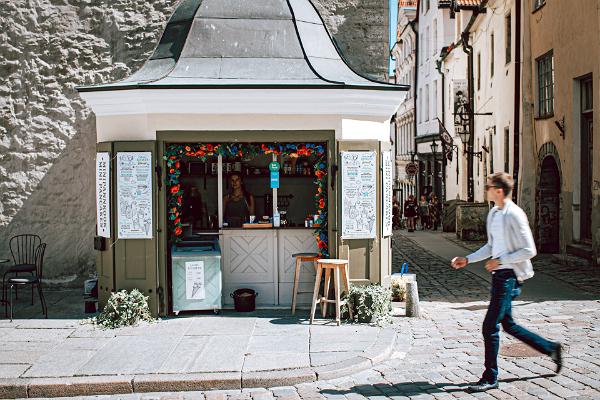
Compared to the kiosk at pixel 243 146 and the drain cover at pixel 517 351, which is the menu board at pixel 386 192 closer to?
the kiosk at pixel 243 146

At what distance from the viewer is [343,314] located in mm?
10820

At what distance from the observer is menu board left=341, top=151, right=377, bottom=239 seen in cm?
1096

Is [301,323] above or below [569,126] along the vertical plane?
below

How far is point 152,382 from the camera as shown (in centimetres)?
777

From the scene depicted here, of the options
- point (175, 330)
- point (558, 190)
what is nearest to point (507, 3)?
point (558, 190)

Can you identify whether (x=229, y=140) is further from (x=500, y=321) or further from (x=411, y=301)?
(x=500, y=321)

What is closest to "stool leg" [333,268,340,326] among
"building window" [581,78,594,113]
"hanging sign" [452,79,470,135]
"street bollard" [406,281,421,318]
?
"street bollard" [406,281,421,318]

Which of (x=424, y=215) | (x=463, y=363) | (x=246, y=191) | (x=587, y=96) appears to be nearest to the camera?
(x=463, y=363)

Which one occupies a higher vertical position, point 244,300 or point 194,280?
point 194,280

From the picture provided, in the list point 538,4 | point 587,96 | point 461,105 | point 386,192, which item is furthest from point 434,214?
point 386,192

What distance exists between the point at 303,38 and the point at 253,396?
238 inches

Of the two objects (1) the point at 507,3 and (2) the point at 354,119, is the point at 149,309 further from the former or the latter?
(1) the point at 507,3

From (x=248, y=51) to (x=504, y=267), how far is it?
19.0ft

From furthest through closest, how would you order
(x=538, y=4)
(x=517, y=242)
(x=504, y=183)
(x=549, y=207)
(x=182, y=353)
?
1. (x=538, y=4)
2. (x=549, y=207)
3. (x=182, y=353)
4. (x=504, y=183)
5. (x=517, y=242)
